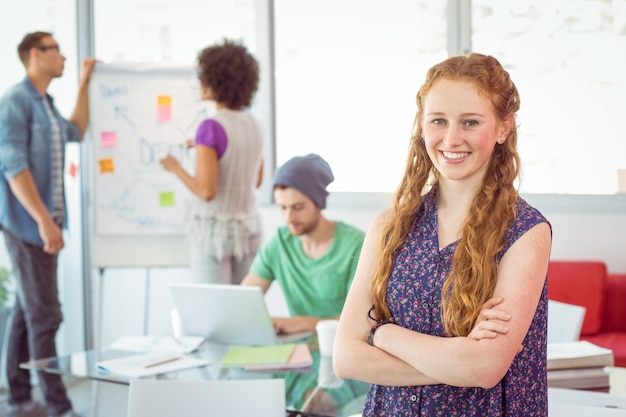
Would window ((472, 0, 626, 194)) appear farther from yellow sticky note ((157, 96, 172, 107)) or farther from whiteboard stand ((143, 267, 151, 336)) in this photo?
whiteboard stand ((143, 267, 151, 336))

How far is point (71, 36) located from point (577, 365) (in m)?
3.84

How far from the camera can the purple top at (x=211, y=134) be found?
12.4ft

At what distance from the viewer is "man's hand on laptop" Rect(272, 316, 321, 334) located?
2.82 metres

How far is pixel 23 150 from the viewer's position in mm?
4043

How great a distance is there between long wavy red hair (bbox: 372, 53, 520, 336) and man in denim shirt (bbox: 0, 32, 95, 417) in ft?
8.95

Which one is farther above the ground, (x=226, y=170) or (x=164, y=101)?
(x=164, y=101)

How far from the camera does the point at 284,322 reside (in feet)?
9.29

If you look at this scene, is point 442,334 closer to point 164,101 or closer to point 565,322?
point 565,322

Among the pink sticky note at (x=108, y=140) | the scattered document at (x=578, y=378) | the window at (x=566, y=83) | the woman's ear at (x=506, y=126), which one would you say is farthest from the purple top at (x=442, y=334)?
the pink sticky note at (x=108, y=140)

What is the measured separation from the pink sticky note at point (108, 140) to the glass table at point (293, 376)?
2139 mm

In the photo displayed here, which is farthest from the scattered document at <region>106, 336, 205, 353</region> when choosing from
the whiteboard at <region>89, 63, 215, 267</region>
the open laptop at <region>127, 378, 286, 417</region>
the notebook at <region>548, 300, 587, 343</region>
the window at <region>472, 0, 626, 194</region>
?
the window at <region>472, 0, 626, 194</region>

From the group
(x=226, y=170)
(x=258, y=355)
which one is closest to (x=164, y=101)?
(x=226, y=170)

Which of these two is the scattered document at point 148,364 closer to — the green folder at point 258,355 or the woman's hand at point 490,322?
the green folder at point 258,355

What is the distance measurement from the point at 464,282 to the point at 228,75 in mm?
2494
